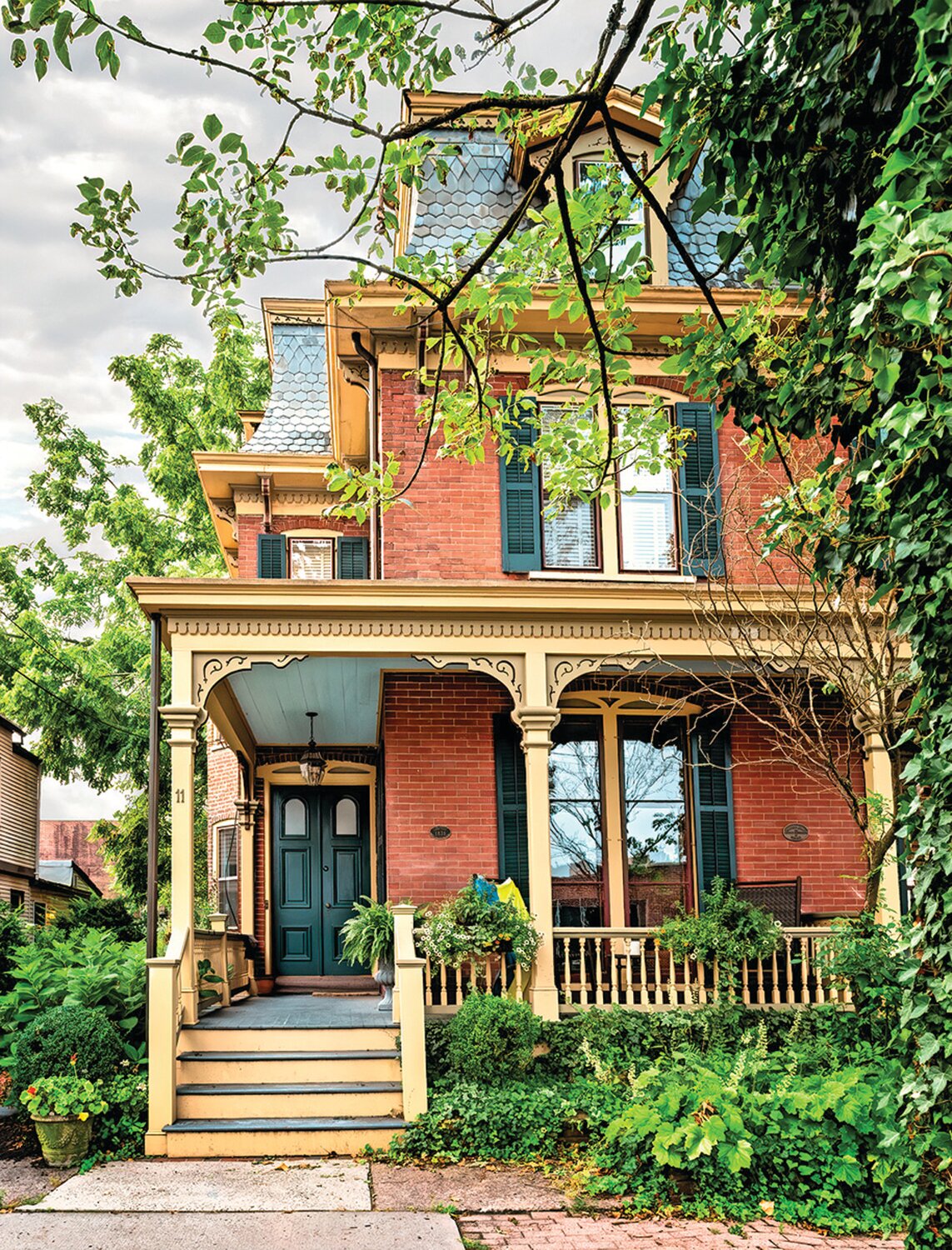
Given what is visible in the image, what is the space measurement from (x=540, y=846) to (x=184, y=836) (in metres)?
2.91

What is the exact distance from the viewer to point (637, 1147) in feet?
25.5

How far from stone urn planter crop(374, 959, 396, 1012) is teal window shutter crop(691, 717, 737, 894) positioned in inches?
123

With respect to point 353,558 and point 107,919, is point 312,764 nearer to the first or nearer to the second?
point 353,558

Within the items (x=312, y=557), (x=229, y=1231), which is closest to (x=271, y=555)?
(x=312, y=557)

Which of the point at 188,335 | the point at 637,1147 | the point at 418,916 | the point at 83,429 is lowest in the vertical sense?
the point at 637,1147

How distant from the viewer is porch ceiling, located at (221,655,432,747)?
11.7 meters

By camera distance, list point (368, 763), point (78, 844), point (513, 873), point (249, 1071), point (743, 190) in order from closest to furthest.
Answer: point (743, 190), point (249, 1071), point (513, 873), point (368, 763), point (78, 844)

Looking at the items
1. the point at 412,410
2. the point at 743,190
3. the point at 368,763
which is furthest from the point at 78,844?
the point at 743,190

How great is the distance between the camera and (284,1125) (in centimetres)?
889

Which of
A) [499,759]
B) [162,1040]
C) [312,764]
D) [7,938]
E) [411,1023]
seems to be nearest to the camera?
[162,1040]

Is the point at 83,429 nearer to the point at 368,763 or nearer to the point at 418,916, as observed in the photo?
the point at 368,763

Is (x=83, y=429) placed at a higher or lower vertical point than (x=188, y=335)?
lower

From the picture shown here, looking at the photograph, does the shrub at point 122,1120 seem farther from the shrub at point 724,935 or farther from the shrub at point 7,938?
the shrub at point 724,935

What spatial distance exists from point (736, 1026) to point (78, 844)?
50404mm
